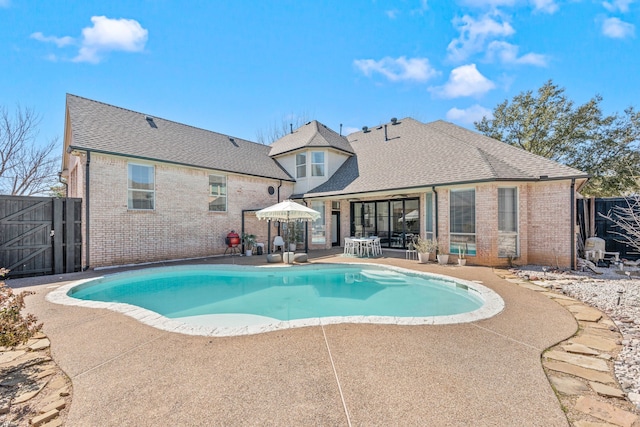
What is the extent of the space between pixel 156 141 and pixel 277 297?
9.67 m

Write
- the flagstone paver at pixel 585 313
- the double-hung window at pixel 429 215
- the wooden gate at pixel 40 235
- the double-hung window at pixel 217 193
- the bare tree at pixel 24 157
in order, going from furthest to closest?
the bare tree at pixel 24 157 < the double-hung window at pixel 217 193 < the double-hung window at pixel 429 215 < the wooden gate at pixel 40 235 < the flagstone paver at pixel 585 313

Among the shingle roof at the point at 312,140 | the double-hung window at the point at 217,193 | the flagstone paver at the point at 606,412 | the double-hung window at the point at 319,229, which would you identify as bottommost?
the flagstone paver at the point at 606,412

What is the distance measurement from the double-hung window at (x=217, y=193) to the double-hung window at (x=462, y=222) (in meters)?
10.4

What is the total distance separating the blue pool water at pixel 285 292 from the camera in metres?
6.77

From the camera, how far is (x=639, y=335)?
13.9ft

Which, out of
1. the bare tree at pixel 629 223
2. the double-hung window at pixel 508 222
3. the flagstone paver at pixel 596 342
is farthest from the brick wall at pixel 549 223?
the flagstone paver at pixel 596 342

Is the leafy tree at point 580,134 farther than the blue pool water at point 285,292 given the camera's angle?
Yes

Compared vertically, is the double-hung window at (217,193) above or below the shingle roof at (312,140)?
below

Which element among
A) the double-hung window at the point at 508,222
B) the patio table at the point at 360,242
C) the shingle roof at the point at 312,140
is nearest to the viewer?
the double-hung window at the point at 508,222

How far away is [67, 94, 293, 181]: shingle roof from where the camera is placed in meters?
10.8

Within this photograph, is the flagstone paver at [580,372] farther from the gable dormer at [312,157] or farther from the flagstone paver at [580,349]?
the gable dormer at [312,157]

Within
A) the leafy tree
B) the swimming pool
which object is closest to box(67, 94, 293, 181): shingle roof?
the swimming pool

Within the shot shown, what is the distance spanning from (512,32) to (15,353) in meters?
17.4

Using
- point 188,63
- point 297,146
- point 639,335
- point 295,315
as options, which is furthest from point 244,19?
point 639,335
